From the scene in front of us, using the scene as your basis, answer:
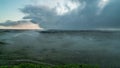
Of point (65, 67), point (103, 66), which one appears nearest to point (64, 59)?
point (103, 66)

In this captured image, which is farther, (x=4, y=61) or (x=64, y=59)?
(x=64, y=59)

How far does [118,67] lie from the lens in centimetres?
2533

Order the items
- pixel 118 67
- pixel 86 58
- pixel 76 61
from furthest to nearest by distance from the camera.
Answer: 1. pixel 86 58
2. pixel 76 61
3. pixel 118 67

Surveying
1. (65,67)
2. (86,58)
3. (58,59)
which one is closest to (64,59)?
(58,59)

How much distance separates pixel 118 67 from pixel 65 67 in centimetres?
778

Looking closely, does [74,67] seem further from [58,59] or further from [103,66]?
[58,59]

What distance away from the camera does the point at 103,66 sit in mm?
26344

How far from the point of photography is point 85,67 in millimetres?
19656

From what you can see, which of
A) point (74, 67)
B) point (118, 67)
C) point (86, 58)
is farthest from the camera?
point (86, 58)

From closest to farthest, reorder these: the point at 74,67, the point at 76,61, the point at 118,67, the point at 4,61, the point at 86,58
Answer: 1. the point at 74,67
2. the point at 118,67
3. the point at 4,61
4. the point at 76,61
5. the point at 86,58

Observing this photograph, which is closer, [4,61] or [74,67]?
[74,67]

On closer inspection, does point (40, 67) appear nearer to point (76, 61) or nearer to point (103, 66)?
point (103, 66)

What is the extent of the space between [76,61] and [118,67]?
19.8 feet

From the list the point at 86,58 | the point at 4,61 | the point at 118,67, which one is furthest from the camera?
the point at 86,58
